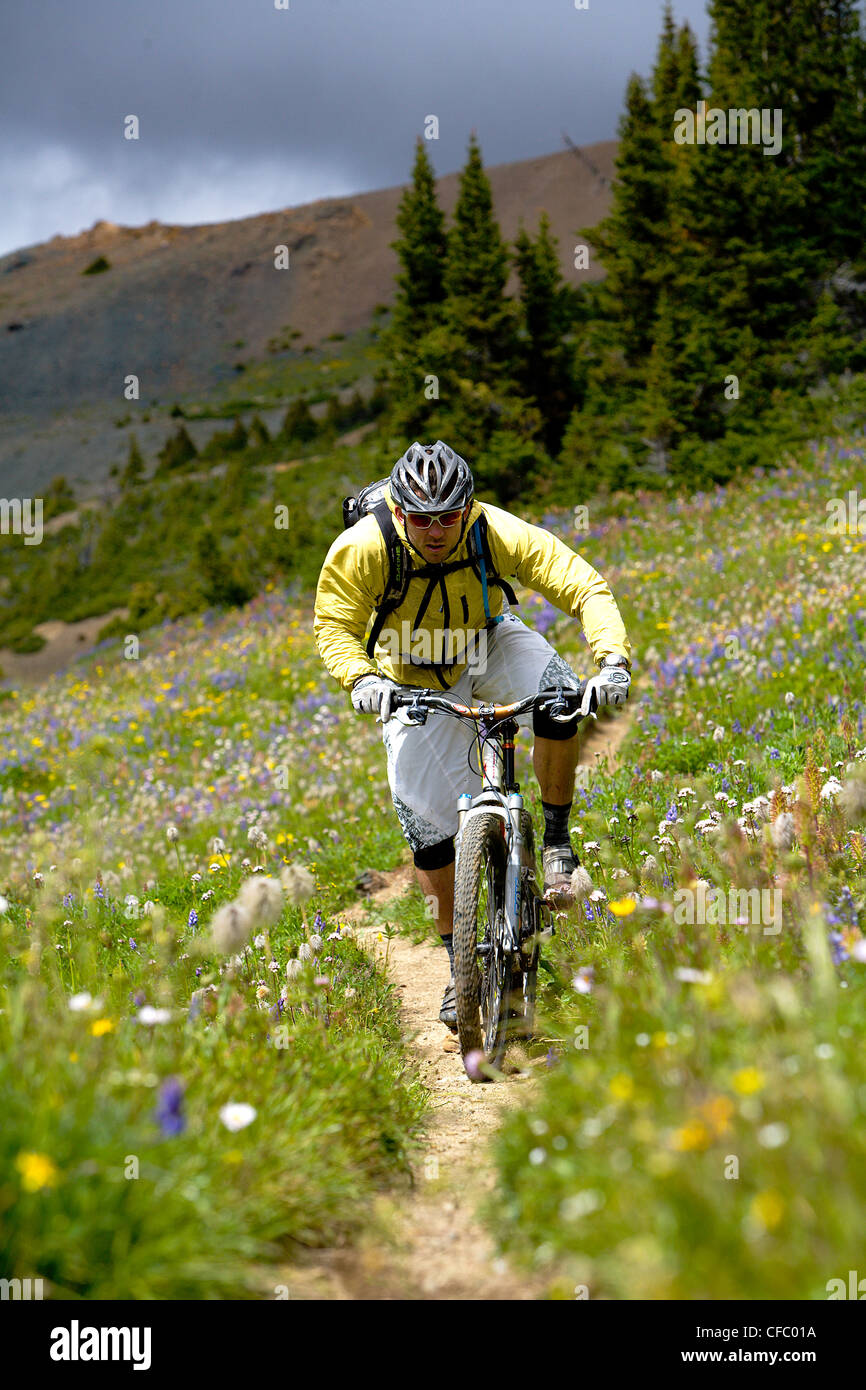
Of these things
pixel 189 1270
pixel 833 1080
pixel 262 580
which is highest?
pixel 262 580

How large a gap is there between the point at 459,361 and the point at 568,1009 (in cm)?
2189

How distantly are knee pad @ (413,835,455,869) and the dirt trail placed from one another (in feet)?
3.05

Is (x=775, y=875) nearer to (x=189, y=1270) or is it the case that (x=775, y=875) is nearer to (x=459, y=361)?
(x=189, y=1270)

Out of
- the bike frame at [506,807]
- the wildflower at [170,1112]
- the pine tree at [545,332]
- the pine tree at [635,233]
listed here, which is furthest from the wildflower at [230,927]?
the pine tree at [635,233]

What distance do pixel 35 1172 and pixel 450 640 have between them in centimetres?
356

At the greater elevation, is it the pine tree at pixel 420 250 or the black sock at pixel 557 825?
the pine tree at pixel 420 250

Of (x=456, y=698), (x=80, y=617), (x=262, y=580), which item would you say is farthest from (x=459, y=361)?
(x=80, y=617)

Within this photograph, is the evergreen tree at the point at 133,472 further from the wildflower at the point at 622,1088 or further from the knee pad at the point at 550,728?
the wildflower at the point at 622,1088

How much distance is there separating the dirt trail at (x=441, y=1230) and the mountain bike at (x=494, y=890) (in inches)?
7.6

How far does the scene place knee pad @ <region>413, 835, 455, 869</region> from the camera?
5391 millimetres

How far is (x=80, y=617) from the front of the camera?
1777 inches

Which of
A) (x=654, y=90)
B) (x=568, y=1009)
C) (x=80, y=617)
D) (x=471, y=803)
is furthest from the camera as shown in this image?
(x=80, y=617)

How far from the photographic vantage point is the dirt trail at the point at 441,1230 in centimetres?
271

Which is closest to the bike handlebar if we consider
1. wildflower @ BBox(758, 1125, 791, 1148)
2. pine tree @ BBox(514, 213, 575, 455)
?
wildflower @ BBox(758, 1125, 791, 1148)
